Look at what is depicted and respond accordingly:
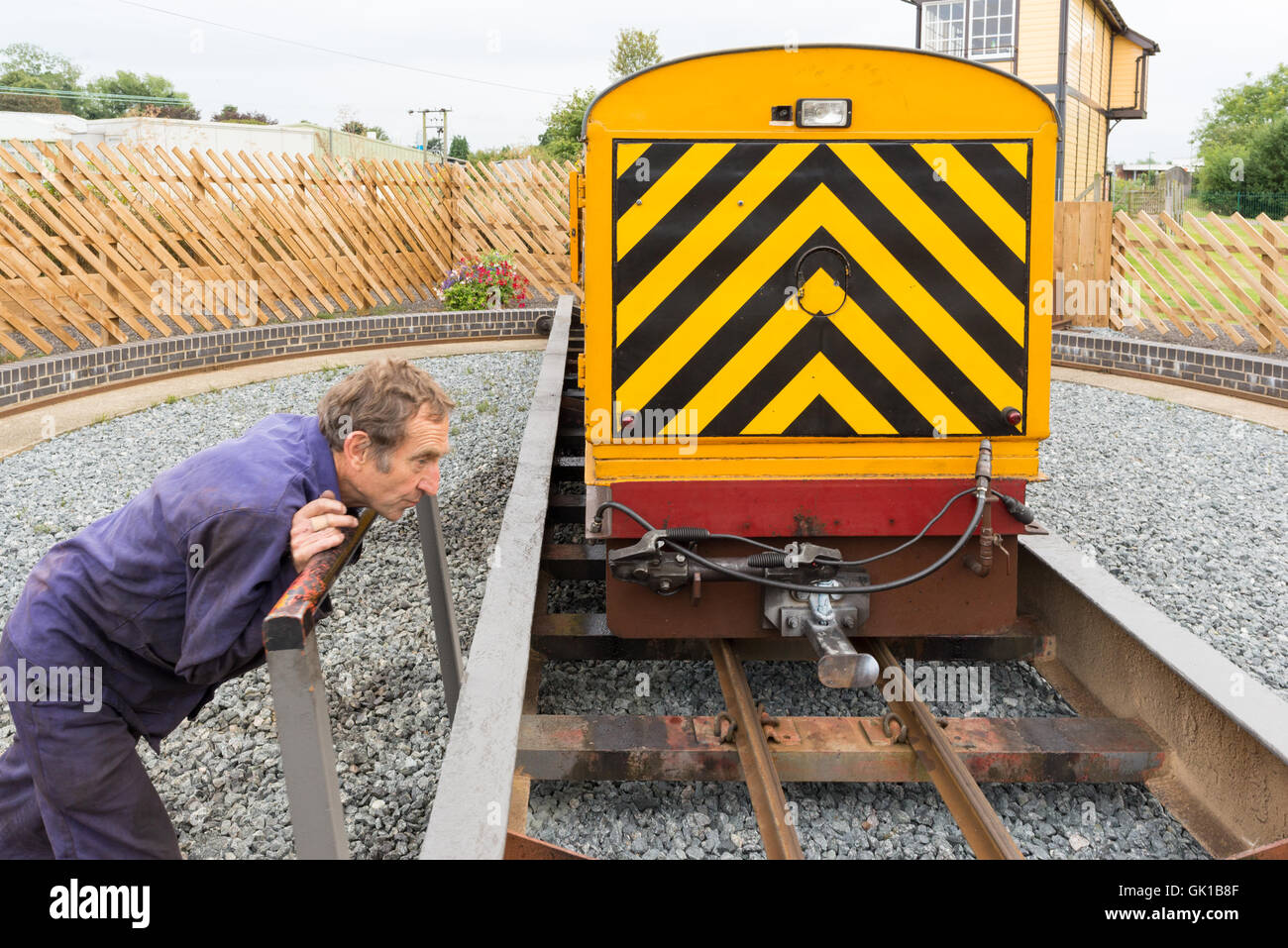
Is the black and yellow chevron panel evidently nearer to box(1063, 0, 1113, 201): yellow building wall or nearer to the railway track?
Answer: the railway track

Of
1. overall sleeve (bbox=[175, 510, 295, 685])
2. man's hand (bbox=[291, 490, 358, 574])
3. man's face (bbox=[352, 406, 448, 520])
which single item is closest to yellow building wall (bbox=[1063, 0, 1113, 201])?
man's face (bbox=[352, 406, 448, 520])

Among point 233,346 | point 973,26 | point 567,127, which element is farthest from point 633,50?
point 233,346

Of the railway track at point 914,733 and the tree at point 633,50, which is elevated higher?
the tree at point 633,50

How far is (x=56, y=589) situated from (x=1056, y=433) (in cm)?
814

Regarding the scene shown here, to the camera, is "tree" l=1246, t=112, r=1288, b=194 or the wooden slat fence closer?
the wooden slat fence

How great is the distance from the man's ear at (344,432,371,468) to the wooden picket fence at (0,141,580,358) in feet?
32.5

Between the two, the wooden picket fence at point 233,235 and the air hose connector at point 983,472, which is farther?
the wooden picket fence at point 233,235

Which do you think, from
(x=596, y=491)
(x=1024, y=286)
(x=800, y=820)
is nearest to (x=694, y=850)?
(x=800, y=820)

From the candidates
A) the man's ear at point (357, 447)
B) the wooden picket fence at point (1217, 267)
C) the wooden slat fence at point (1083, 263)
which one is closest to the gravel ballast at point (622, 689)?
the man's ear at point (357, 447)

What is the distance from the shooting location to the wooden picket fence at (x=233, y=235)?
1123cm

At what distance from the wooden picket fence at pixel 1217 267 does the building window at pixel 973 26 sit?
15996 millimetres

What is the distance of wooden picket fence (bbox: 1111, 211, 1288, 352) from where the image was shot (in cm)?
1203

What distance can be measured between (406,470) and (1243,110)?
67.1 metres

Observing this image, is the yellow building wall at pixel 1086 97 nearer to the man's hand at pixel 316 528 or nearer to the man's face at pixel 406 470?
the man's face at pixel 406 470
